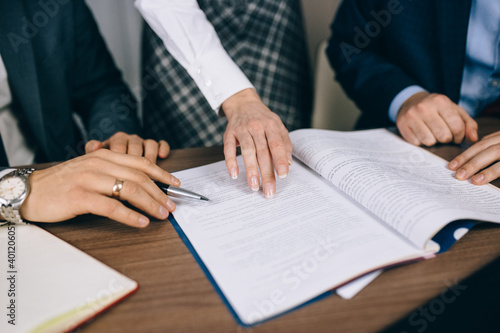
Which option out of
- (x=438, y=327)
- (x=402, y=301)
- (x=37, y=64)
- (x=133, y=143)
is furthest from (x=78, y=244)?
(x=37, y=64)

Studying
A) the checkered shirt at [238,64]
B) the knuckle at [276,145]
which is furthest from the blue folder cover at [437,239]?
the checkered shirt at [238,64]

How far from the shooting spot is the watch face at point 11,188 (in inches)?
20.5

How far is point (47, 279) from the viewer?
0.41 meters

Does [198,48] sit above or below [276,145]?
above

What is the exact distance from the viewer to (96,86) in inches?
44.1

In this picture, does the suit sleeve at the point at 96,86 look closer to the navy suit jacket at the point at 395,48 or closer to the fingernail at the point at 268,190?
the fingernail at the point at 268,190

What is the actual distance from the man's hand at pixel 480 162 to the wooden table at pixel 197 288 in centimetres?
13

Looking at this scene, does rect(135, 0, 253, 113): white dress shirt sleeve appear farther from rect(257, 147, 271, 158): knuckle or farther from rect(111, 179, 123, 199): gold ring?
rect(111, 179, 123, 199): gold ring

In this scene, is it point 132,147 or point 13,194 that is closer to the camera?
point 13,194

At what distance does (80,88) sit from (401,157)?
102 cm

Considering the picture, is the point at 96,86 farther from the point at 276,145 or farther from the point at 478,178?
the point at 478,178

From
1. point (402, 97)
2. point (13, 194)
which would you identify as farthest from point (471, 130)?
point (13, 194)

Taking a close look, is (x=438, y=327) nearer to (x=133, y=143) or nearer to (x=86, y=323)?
(x=86, y=323)

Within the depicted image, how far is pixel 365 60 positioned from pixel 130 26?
1.43 metres
